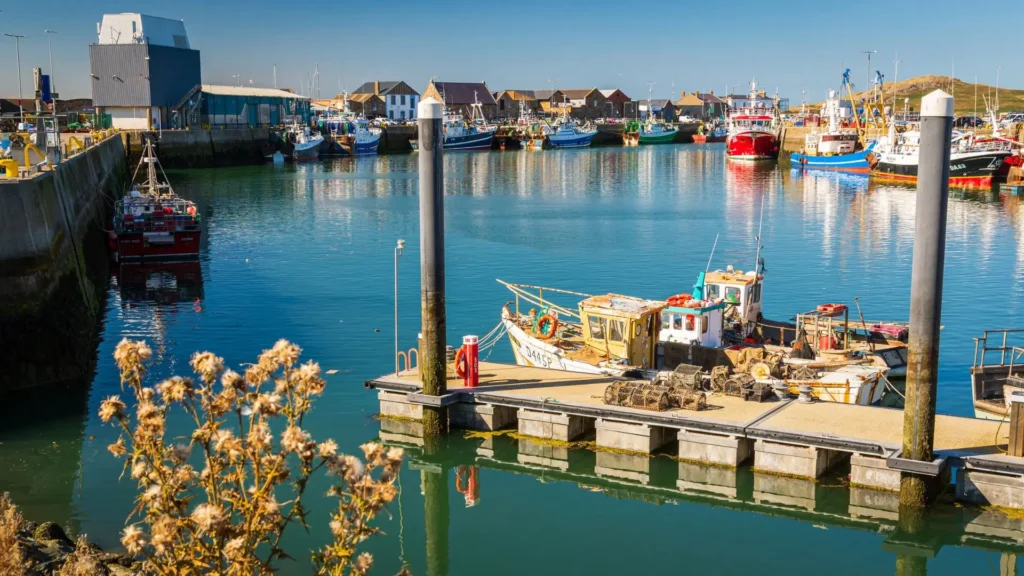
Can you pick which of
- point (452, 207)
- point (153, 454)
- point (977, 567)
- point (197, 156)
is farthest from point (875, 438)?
point (197, 156)

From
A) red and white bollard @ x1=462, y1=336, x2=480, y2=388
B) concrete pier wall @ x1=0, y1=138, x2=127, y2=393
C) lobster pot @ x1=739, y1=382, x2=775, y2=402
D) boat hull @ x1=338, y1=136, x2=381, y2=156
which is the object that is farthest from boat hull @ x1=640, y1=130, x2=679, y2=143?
lobster pot @ x1=739, y1=382, x2=775, y2=402

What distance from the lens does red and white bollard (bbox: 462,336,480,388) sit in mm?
20109

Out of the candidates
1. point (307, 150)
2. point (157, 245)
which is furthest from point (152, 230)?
point (307, 150)

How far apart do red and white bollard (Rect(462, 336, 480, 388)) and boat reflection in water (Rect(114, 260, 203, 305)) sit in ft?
62.8

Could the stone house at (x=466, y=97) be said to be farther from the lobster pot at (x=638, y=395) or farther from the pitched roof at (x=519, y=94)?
the lobster pot at (x=638, y=395)

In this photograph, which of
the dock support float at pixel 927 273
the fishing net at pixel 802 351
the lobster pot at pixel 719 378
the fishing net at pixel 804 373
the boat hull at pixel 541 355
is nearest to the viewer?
the dock support float at pixel 927 273

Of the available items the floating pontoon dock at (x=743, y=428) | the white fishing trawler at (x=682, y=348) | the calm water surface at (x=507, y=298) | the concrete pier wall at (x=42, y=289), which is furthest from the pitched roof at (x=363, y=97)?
the floating pontoon dock at (x=743, y=428)

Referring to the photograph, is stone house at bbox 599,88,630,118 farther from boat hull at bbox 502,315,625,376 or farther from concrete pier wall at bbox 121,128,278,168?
boat hull at bbox 502,315,625,376

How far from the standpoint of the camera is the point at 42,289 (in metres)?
25.0

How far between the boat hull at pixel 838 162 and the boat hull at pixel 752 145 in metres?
9.19

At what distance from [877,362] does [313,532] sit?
1309cm

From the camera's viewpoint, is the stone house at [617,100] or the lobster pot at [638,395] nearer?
the lobster pot at [638,395]

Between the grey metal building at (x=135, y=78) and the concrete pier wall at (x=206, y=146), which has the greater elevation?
the grey metal building at (x=135, y=78)

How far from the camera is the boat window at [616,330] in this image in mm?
22141
